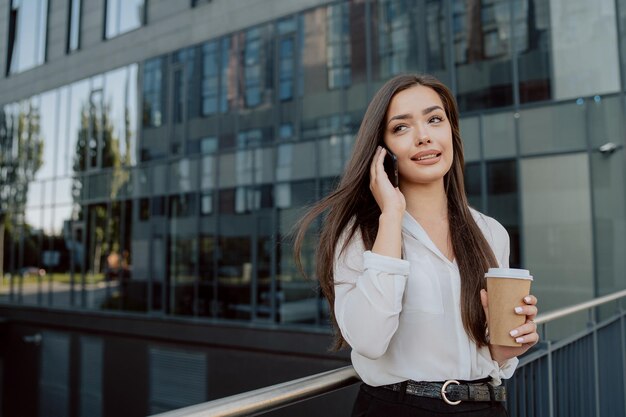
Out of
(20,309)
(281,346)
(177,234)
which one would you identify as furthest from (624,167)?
(20,309)

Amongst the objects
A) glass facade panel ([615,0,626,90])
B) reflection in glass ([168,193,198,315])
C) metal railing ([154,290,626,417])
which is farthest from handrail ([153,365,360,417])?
reflection in glass ([168,193,198,315])

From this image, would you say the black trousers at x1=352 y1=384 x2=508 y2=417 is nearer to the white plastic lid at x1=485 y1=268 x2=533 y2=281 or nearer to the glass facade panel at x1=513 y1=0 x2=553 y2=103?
the white plastic lid at x1=485 y1=268 x2=533 y2=281

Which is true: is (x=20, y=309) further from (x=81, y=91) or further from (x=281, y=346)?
(x=281, y=346)

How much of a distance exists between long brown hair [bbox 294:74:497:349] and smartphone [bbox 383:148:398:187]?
2.2 inches

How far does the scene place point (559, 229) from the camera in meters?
9.77

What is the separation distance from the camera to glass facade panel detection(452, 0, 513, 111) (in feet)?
34.8

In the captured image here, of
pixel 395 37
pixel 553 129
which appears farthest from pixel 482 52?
pixel 553 129

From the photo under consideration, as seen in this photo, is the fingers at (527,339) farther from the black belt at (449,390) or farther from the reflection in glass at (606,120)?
the reflection in glass at (606,120)

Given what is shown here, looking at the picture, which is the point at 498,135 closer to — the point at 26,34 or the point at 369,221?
the point at 369,221

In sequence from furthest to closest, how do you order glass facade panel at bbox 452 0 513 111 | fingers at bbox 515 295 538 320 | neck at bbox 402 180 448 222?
1. glass facade panel at bbox 452 0 513 111
2. neck at bbox 402 180 448 222
3. fingers at bbox 515 295 538 320

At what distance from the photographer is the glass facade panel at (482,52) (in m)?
10.6

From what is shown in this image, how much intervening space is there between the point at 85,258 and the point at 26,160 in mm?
5482

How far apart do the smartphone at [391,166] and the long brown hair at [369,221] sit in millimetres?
56

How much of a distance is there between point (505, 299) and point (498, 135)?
32.2 ft
